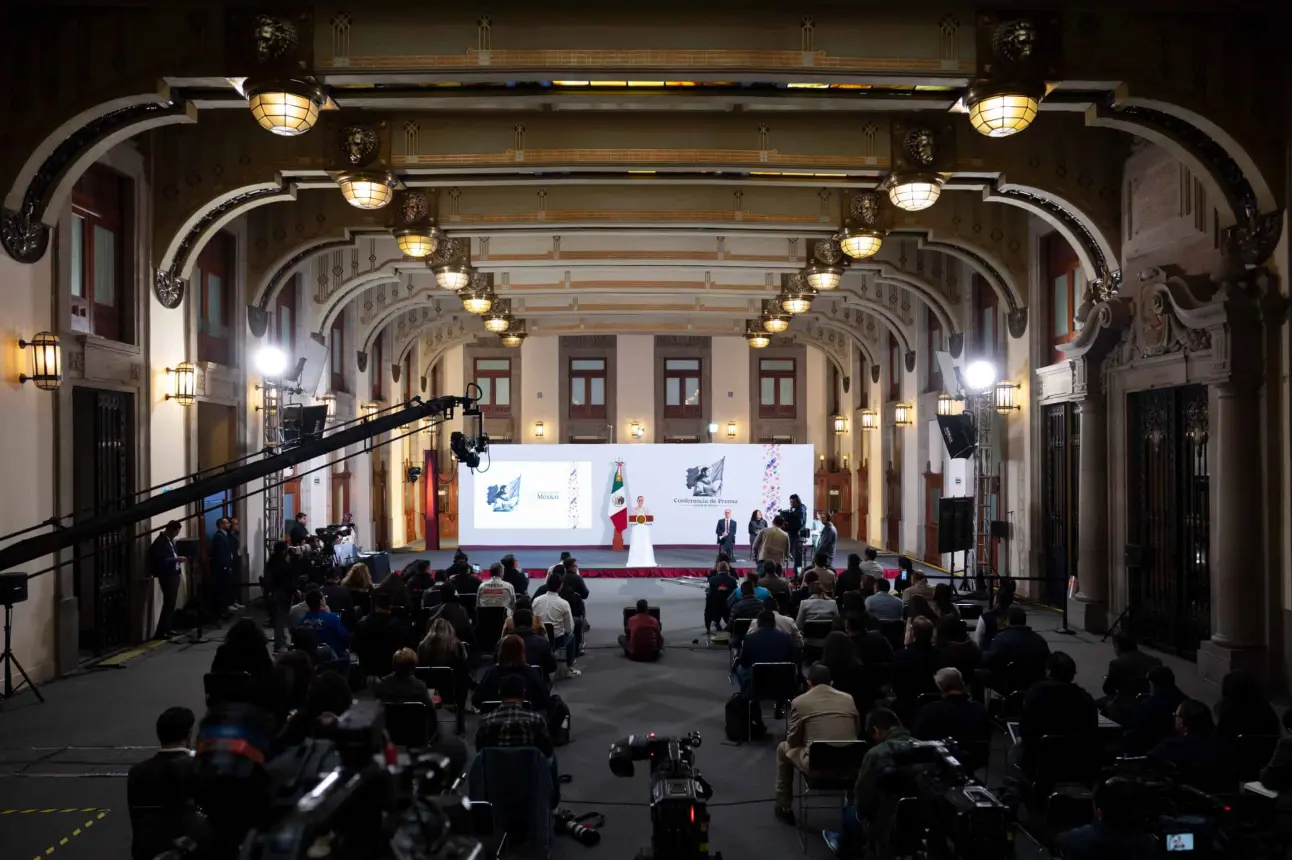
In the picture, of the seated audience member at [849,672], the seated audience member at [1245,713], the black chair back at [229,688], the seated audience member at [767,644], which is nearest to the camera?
the black chair back at [229,688]

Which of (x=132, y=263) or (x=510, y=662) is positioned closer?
(x=510, y=662)

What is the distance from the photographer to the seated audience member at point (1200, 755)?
4.80 metres

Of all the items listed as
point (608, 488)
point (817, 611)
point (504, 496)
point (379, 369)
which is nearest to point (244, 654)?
point (817, 611)

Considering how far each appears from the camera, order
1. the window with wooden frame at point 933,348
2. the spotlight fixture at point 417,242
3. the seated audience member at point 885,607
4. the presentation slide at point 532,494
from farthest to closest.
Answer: the presentation slide at point 532,494 → the window with wooden frame at point 933,348 → the spotlight fixture at point 417,242 → the seated audience member at point 885,607

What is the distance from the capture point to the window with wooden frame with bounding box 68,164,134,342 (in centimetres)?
1062

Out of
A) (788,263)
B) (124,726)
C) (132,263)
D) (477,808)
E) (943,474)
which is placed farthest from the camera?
(943,474)

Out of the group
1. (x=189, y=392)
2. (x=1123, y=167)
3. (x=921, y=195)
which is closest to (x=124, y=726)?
(x=189, y=392)

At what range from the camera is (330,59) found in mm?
8242

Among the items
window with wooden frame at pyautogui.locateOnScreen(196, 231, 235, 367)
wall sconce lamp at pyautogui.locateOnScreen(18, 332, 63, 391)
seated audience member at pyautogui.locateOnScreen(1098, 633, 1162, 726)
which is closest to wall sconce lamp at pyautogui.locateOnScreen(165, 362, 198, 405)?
window with wooden frame at pyautogui.locateOnScreen(196, 231, 235, 367)

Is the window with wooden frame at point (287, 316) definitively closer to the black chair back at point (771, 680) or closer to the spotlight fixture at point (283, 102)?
the spotlight fixture at point (283, 102)

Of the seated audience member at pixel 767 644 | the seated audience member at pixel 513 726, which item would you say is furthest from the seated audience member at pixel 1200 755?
the seated audience member at pixel 767 644

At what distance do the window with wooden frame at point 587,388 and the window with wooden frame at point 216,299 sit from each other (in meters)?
15.5

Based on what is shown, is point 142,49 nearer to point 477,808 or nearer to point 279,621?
point 279,621

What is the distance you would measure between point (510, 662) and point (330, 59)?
5.25m
